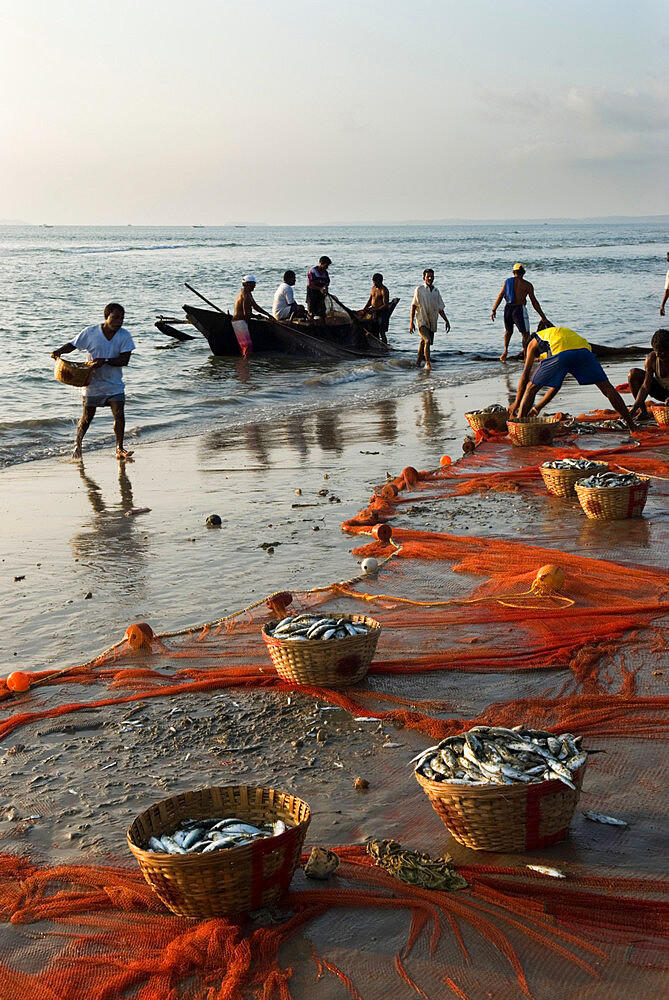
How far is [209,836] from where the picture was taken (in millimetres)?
3029

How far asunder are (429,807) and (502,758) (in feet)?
1.58

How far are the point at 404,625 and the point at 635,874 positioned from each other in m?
2.45

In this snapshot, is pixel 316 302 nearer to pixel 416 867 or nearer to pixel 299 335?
pixel 299 335

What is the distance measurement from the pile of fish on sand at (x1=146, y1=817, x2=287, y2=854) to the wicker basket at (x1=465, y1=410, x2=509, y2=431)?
8264mm

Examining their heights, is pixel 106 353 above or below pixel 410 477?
above

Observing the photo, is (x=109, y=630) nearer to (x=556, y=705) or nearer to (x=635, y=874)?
(x=556, y=705)

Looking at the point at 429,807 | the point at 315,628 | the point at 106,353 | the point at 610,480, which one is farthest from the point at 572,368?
the point at 429,807

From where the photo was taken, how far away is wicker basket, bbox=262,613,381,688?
4.51 meters

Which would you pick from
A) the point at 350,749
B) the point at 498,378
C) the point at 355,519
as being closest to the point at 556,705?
the point at 350,749

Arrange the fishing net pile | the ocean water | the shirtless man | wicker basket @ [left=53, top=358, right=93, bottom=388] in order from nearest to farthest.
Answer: the fishing net pile, wicker basket @ [left=53, top=358, right=93, bottom=388], the ocean water, the shirtless man

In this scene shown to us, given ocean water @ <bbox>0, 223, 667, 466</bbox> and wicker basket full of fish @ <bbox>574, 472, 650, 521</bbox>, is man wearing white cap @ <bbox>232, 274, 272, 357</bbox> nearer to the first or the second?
ocean water @ <bbox>0, 223, 667, 466</bbox>

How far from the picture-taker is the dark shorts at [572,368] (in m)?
9.53

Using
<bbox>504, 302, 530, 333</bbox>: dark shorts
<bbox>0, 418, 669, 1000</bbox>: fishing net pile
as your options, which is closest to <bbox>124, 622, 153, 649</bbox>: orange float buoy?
<bbox>0, 418, 669, 1000</bbox>: fishing net pile

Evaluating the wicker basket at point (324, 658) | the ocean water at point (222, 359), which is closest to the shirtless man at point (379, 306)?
the ocean water at point (222, 359)
